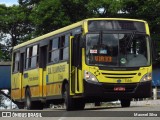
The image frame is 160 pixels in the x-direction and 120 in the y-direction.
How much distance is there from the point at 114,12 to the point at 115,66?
22.7 metres

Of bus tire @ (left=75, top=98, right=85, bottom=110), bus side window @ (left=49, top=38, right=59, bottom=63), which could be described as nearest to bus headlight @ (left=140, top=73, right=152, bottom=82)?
bus tire @ (left=75, top=98, right=85, bottom=110)

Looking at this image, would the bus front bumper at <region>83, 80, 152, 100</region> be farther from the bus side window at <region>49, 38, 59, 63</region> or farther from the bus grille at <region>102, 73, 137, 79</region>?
the bus side window at <region>49, 38, 59, 63</region>

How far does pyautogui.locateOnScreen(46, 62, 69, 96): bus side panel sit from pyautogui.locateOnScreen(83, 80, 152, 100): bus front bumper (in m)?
1.52

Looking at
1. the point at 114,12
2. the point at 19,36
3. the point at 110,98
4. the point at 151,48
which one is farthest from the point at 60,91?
the point at 19,36

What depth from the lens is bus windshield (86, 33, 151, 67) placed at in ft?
64.5

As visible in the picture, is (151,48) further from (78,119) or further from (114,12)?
(114,12)

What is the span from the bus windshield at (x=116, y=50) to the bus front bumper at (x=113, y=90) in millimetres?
695

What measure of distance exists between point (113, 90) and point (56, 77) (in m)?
3.19

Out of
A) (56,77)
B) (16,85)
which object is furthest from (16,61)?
(56,77)

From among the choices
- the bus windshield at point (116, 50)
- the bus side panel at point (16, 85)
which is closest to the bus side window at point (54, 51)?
the bus windshield at point (116, 50)

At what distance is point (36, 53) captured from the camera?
25.1 meters

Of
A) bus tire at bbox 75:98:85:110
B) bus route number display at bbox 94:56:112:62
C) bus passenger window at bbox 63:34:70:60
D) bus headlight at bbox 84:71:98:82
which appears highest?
bus passenger window at bbox 63:34:70:60

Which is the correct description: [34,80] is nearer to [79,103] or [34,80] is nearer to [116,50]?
[79,103]

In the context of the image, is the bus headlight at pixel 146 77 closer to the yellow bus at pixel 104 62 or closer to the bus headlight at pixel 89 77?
the yellow bus at pixel 104 62
